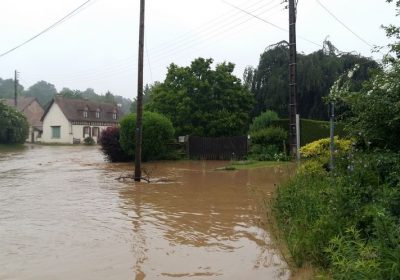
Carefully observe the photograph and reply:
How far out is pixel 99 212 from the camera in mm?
11141

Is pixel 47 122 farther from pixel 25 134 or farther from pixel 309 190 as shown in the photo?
pixel 309 190

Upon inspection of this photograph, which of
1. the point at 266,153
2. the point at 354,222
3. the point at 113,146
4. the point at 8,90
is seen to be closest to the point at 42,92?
the point at 8,90

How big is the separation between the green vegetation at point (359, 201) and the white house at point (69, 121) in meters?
56.2

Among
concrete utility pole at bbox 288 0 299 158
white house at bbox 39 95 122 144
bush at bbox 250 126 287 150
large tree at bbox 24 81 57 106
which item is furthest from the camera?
large tree at bbox 24 81 57 106

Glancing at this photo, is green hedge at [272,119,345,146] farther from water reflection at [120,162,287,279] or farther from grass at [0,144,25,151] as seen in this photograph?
grass at [0,144,25,151]

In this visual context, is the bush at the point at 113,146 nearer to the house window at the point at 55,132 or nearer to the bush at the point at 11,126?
the bush at the point at 11,126

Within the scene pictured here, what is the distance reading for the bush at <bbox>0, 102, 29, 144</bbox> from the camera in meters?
52.4

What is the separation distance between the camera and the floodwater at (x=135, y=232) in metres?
6.52

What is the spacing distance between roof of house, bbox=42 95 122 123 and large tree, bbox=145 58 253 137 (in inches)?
1355

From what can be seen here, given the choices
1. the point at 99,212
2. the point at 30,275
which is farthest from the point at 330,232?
the point at 99,212

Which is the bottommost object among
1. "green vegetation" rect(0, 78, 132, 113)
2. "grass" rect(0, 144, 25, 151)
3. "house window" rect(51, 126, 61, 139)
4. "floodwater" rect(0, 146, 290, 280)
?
"floodwater" rect(0, 146, 290, 280)

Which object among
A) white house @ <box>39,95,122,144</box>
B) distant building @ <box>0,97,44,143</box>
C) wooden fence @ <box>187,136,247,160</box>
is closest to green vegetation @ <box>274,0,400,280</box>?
wooden fence @ <box>187,136,247,160</box>

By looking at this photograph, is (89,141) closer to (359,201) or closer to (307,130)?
(307,130)

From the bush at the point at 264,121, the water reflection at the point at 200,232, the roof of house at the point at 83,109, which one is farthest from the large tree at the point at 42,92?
the water reflection at the point at 200,232
